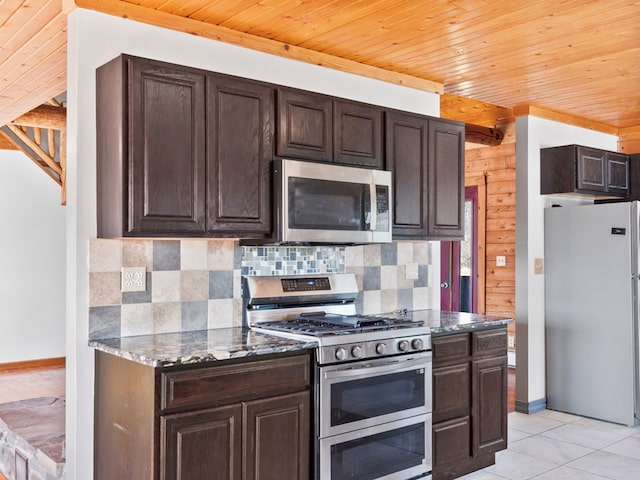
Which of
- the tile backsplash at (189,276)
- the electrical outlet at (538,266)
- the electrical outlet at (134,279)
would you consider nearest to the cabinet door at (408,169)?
the tile backsplash at (189,276)

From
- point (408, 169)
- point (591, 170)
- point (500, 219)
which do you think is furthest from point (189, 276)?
point (500, 219)

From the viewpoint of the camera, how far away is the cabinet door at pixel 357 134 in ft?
10.8

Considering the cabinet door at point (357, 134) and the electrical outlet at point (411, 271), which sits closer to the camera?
the cabinet door at point (357, 134)

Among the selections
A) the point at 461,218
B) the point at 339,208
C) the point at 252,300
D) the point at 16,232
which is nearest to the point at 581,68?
the point at 461,218

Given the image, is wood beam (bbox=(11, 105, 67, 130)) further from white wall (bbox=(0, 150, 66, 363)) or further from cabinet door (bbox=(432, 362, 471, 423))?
cabinet door (bbox=(432, 362, 471, 423))

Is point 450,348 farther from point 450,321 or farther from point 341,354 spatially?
point 341,354

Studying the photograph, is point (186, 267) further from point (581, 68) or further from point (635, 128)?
point (635, 128)

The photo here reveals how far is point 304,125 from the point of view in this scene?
315cm

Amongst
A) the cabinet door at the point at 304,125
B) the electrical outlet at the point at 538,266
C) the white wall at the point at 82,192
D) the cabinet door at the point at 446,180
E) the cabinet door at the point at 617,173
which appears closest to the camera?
the white wall at the point at 82,192

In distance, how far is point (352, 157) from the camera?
3367 mm

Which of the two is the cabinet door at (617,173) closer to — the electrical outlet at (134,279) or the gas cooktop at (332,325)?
the gas cooktop at (332,325)

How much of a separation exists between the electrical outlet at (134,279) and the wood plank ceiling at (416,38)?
1206 millimetres

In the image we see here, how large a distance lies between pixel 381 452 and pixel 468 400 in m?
0.76

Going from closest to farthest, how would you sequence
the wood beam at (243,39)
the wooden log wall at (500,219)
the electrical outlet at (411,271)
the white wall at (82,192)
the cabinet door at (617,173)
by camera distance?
the white wall at (82,192)
the wood beam at (243,39)
the electrical outlet at (411,271)
the cabinet door at (617,173)
the wooden log wall at (500,219)
